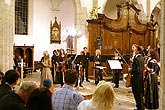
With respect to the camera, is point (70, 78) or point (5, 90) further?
point (5, 90)

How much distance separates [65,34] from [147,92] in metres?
14.2

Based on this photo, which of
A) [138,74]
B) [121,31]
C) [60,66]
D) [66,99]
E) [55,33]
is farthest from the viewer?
[55,33]

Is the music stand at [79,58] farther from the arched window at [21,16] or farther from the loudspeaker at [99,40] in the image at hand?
the arched window at [21,16]

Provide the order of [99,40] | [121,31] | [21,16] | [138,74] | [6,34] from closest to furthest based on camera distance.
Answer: [138,74]
[6,34]
[99,40]
[121,31]
[21,16]

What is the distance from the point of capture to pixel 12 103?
293 cm

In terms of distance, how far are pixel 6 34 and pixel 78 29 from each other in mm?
5352

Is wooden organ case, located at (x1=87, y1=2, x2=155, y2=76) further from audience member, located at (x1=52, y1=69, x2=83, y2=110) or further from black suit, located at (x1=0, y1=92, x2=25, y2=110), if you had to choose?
black suit, located at (x1=0, y1=92, x2=25, y2=110)

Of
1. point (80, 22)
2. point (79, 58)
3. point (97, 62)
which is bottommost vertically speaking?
point (97, 62)

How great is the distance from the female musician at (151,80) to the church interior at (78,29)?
1.64 metres

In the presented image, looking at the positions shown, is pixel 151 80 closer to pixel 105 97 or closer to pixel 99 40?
pixel 105 97

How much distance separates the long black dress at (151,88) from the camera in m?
6.98

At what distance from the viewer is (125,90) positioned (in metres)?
10.7

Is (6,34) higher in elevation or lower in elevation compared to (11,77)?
higher

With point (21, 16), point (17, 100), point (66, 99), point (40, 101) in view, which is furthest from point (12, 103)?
point (21, 16)
